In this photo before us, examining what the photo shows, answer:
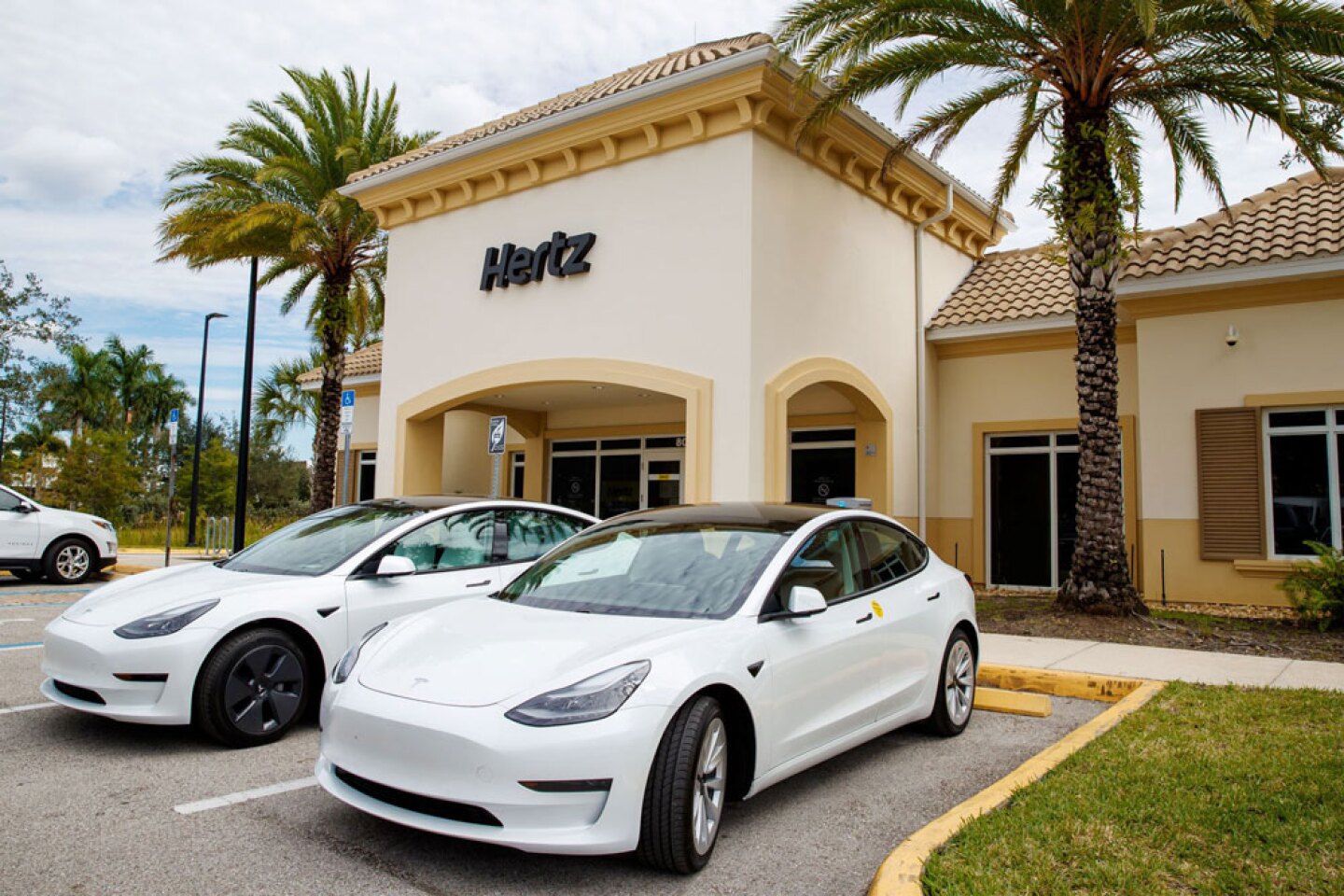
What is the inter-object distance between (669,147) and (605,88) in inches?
106

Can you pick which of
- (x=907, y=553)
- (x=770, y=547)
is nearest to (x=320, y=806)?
(x=770, y=547)

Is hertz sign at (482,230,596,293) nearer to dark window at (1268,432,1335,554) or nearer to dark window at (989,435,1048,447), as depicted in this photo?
dark window at (989,435,1048,447)

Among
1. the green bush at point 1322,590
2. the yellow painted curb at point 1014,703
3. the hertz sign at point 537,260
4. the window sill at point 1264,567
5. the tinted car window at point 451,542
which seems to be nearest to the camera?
the tinted car window at point 451,542

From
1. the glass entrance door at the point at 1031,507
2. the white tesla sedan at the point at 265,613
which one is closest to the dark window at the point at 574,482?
the glass entrance door at the point at 1031,507

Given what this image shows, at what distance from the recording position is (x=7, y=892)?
3.55m

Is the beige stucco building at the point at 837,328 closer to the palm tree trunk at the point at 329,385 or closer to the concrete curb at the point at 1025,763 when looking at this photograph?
the palm tree trunk at the point at 329,385

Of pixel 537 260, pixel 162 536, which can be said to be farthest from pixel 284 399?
pixel 537 260

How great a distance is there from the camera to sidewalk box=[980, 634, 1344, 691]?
25.0 ft

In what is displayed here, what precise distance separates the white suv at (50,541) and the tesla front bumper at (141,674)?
1044 cm

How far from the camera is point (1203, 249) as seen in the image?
12789mm

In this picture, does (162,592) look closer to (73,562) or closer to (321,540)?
(321,540)

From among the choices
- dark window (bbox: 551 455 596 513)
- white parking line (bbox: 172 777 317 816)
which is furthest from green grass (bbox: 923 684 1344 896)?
dark window (bbox: 551 455 596 513)

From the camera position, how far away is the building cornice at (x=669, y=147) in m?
11.4

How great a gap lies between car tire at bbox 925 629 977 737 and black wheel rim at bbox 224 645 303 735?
3955 millimetres
